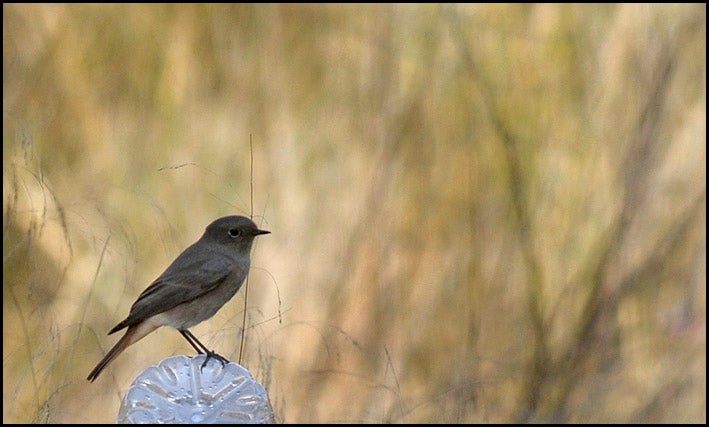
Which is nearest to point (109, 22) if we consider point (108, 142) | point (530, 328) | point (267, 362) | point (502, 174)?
point (108, 142)

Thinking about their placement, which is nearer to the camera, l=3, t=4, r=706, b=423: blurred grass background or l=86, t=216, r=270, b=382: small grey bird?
l=86, t=216, r=270, b=382: small grey bird

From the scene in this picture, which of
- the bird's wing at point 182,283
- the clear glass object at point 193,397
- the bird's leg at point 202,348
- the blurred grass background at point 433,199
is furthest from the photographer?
the blurred grass background at point 433,199

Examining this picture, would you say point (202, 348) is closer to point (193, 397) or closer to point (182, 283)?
point (182, 283)

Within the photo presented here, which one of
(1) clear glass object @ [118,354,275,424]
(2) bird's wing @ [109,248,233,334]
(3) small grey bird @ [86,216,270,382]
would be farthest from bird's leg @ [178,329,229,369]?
(1) clear glass object @ [118,354,275,424]

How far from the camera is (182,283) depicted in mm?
2695

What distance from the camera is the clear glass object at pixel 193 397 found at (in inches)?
55.9

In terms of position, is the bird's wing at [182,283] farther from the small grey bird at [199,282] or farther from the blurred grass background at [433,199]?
the blurred grass background at [433,199]

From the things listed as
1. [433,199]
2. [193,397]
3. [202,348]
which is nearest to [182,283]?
[202,348]

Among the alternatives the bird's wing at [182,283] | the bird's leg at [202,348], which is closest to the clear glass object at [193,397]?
the bird's leg at [202,348]

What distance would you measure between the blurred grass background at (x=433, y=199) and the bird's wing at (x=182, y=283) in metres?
1.68

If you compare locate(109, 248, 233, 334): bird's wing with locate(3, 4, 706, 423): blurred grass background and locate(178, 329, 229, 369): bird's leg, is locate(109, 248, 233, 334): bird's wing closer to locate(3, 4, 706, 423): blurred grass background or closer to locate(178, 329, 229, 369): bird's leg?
locate(178, 329, 229, 369): bird's leg

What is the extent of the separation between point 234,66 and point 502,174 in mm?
1281

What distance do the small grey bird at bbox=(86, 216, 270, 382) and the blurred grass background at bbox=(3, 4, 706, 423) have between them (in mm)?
1629

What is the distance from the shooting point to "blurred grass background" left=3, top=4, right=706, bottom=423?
4648mm
